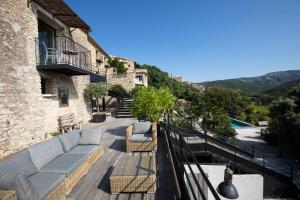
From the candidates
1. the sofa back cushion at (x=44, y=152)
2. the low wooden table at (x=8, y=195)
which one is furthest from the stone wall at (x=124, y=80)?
the low wooden table at (x=8, y=195)

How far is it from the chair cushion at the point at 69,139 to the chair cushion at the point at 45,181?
4.62ft

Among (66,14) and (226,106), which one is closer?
(66,14)

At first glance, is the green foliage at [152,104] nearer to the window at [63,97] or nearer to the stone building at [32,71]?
the stone building at [32,71]

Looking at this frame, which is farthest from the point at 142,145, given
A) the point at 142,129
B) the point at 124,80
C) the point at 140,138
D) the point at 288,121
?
the point at 124,80

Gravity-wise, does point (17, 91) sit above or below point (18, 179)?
above

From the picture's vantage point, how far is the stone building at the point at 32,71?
663 centimetres

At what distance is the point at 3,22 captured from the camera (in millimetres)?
6543

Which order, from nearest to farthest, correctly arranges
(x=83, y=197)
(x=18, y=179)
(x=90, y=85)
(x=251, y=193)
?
1. (x=18, y=179)
2. (x=83, y=197)
3. (x=251, y=193)
4. (x=90, y=85)

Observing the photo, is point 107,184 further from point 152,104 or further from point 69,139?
point 152,104

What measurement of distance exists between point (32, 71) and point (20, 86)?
98cm

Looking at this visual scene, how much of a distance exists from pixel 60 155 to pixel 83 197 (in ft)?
4.87

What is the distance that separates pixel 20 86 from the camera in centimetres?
725

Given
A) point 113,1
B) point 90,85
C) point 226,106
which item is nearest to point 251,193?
point 90,85

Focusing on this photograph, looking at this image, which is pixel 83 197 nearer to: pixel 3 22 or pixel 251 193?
pixel 3 22
